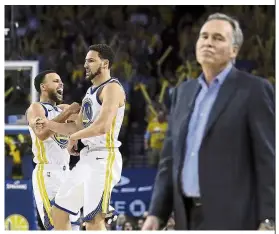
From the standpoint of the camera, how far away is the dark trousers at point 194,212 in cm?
323

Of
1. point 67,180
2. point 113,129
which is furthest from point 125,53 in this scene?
point 67,180

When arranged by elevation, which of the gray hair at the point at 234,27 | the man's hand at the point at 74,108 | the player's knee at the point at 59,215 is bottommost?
the player's knee at the point at 59,215

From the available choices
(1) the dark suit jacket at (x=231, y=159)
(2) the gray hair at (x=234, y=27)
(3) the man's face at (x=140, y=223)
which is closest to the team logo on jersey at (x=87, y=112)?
(1) the dark suit jacket at (x=231, y=159)

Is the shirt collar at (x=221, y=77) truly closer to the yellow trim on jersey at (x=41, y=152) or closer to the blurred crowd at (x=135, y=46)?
the blurred crowd at (x=135, y=46)

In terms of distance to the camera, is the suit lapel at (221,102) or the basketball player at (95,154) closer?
the suit lapel at (221,102)

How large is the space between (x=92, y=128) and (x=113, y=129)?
0.11 metres

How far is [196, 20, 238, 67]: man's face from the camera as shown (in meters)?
3.36

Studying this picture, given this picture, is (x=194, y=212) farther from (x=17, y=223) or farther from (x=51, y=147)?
(x=17, y=223)

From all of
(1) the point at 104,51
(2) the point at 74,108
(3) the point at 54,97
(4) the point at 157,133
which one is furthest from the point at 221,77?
(3) the point at 54,97

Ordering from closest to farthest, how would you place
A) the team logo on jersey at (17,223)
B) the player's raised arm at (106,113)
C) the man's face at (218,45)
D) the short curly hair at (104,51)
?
the man's face at (218,45)
the player's raised arm at (106,113)
the short curly hair at (104,51)
the team logo on jersey at (17,223)

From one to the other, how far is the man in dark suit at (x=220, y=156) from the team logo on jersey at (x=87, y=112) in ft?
1.45

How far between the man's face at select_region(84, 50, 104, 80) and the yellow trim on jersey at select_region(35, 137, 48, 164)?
0.42 metres

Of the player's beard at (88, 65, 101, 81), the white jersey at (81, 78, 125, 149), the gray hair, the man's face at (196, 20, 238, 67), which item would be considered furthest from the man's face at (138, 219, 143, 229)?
the gray hair

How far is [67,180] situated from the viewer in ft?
11.8
